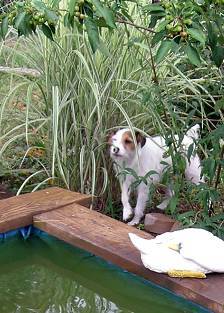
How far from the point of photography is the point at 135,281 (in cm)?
280

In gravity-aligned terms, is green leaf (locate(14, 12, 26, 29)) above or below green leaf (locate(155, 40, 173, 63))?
above

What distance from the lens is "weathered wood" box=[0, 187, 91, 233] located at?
125 inches

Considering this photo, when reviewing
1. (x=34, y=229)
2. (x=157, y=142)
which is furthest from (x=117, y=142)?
(x=34, y=229)

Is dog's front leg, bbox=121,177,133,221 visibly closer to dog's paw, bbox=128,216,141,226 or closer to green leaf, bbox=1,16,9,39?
dog's paw, bbox=128,216,141,226

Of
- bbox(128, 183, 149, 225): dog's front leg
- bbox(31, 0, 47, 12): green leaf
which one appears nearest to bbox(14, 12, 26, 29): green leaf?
bbox(31, 0, 47, 12): green leaf

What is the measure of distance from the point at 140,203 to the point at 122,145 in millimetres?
398

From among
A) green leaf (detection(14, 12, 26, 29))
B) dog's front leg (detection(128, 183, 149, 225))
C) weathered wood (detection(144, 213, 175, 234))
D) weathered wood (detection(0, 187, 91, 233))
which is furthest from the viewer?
dog's front leg (detection(128, 183, 149, 225))

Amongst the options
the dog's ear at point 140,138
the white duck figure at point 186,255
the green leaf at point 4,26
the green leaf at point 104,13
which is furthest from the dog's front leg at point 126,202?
the green leaf at point 104,13

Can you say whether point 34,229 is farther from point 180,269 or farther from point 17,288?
point 180,269

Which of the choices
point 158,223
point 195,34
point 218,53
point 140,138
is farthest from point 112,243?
point 195,34

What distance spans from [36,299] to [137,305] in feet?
1.53

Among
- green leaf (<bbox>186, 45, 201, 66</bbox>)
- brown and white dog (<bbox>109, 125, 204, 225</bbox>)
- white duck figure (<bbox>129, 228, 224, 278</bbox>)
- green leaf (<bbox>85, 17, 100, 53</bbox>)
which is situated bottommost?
white duck figure (<bbox>129, 228, 224, 278</bbox>)

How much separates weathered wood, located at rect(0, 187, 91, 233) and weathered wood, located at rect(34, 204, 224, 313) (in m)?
0.05

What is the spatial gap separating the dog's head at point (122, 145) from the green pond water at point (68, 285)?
0.63 metres
